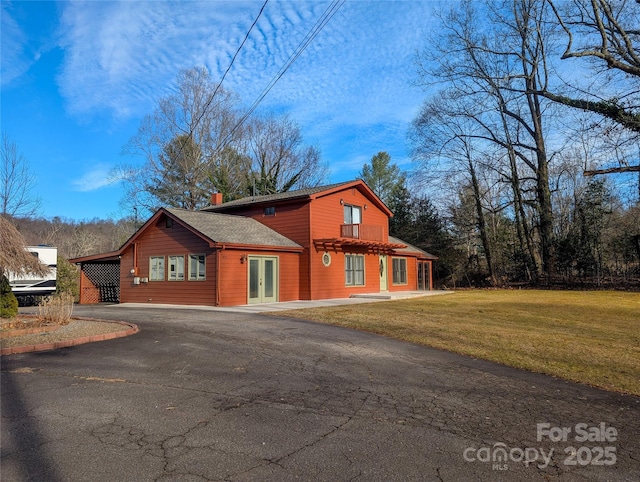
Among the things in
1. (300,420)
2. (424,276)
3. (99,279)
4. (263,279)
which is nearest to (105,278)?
(99,279)

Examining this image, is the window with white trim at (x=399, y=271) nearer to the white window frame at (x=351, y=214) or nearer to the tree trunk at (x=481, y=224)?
the white window frame at (x=351, y=214)

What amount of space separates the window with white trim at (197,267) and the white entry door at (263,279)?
1886mm

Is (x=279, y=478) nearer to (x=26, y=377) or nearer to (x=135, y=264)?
(x=26, y=377)

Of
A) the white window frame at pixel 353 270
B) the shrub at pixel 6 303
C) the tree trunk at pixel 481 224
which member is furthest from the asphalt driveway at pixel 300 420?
the tree trunk at pixel 481 224

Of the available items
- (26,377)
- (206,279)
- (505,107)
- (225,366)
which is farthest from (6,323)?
(505,107)

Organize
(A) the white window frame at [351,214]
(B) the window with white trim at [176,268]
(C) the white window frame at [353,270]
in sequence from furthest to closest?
(A) the white window frame at [351,214] < (C) the white window frame at [353,270] < (B) the window with white trim at [176,268]

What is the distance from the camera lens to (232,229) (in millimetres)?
18000

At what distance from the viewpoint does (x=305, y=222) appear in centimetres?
1922

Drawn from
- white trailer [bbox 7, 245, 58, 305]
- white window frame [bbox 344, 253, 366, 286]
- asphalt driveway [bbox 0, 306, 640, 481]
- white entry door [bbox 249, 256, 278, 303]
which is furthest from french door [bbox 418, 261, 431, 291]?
asphalt driveway [bbox 0, 306, 640, 481]

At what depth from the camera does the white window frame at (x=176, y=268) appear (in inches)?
688

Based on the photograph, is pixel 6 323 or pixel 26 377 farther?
pixel 6 323

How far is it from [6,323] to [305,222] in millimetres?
12078

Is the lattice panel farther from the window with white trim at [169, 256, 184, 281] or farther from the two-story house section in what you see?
the window with white trim at [169, 256, 184, 281]

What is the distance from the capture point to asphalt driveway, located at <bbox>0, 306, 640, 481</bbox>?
301 cm
